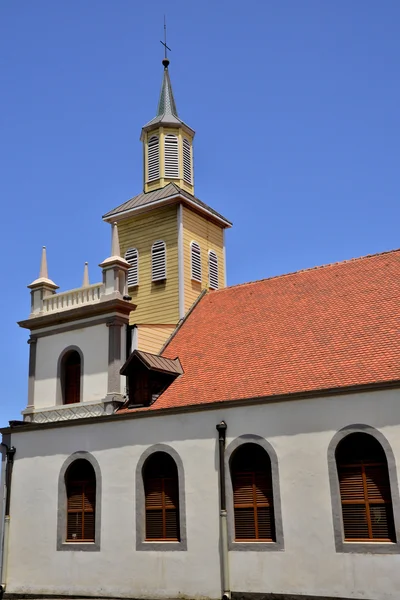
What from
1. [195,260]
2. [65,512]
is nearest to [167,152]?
[195,260]

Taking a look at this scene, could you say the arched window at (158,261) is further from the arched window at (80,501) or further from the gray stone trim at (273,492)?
the gray stone trim at (273,492)

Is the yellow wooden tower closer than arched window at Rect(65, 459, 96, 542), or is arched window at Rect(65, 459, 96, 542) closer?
arched window at Rect(65, 459, 96, 542)

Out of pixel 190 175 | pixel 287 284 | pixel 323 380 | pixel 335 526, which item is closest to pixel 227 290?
pixel 287 284

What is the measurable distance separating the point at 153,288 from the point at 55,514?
31.1 feet

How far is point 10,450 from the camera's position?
2239cm

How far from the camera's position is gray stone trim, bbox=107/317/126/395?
2150 cm

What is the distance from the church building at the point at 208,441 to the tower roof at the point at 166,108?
669cm

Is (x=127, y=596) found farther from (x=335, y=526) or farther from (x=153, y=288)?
(x=153, y=288)

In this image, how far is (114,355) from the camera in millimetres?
21828

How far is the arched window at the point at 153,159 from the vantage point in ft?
96.0

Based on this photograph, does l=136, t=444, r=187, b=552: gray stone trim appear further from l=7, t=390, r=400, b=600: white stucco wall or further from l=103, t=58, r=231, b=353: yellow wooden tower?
l=103, t=58, r=231, b=353: yellow wooden tower

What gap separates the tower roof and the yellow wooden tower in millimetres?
48

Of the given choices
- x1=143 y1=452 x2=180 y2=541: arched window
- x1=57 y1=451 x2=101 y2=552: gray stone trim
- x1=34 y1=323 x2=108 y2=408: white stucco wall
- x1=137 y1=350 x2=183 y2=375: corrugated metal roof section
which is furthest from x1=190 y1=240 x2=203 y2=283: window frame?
x1=143 y1=452 x2=180 y2=541: arched window

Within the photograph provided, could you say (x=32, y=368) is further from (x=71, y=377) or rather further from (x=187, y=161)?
(x=187, y=161)
